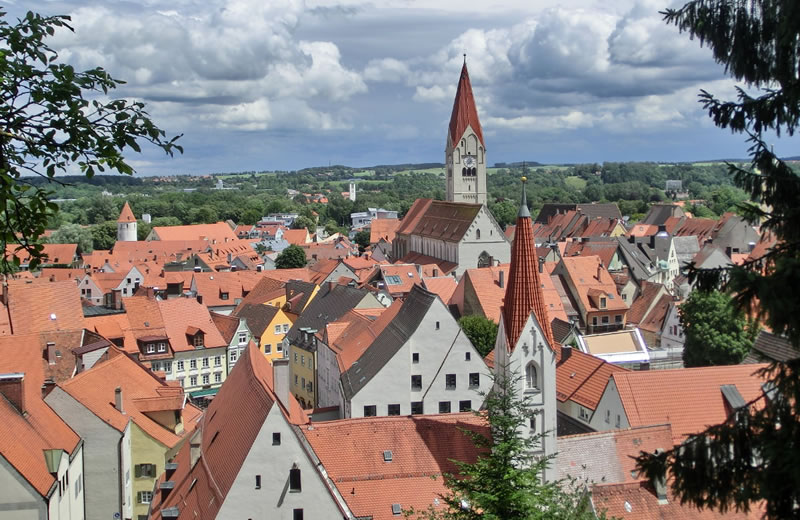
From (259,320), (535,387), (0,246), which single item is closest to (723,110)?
(0,246)

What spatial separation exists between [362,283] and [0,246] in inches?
2681

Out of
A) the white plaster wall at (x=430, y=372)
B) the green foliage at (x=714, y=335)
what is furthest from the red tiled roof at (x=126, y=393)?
the green foliage at (x=714, y=335)

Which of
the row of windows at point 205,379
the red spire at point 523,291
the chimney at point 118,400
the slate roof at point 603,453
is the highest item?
the red spire at point 523,291

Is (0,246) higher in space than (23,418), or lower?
Answer: higher

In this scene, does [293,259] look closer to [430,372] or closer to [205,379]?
[205,379]

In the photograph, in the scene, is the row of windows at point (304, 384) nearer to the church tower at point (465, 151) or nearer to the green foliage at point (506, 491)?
the green foliage at point (506, 491)

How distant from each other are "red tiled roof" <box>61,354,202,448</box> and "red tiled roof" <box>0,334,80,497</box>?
1.51 meters

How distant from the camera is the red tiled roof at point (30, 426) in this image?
78.4ft

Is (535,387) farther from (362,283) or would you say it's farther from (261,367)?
(362,283)

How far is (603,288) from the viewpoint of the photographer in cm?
7325

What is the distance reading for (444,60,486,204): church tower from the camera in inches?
4685

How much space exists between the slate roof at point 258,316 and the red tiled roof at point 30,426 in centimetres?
2840

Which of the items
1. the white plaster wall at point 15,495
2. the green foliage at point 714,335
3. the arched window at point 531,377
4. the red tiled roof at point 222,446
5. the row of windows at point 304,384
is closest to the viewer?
the white plaster wall at point 15,495

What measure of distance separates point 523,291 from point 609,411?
29.0 feet
